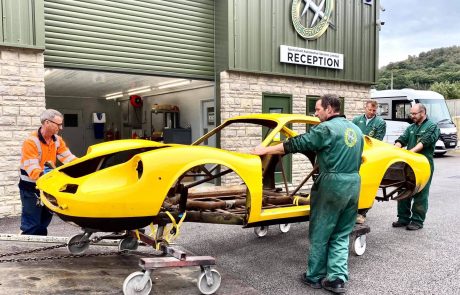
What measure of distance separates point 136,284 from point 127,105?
12485 mm

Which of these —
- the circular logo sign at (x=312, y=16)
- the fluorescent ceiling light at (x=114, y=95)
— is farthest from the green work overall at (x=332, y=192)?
the fluorescent ceiling light at (x=114, y=95)

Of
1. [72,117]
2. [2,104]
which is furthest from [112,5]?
[72,117]

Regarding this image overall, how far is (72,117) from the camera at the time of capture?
15.3 metres

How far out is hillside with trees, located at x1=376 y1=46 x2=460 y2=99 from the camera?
68250 mm

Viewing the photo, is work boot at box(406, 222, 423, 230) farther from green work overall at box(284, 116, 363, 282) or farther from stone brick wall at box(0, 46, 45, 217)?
stone brick wall at box(0, 46, 45, 217)

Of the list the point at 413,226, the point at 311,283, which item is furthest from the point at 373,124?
the point at 311,283

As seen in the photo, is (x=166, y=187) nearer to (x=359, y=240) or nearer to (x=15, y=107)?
(x=359, y=240)

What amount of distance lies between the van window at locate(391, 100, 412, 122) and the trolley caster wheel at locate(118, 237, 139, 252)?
673 inches

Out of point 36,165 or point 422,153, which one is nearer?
point 36,165

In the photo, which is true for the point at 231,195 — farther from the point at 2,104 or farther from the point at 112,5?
the point at 112,5

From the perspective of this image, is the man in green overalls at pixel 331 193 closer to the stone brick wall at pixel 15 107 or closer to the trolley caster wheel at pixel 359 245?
the trolley caster wheel at pixel 359 245

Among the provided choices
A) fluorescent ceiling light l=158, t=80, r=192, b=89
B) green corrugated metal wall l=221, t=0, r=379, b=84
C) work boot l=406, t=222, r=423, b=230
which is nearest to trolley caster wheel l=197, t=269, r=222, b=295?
work boot l=406, t=222, r=423, b=230

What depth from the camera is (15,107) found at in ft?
22.8

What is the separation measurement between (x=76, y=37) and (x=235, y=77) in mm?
3490
